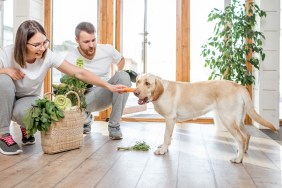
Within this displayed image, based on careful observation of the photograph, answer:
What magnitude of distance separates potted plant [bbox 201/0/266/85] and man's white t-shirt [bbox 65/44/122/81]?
1.32 metres

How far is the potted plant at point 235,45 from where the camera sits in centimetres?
412

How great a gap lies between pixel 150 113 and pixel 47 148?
2.81 meters

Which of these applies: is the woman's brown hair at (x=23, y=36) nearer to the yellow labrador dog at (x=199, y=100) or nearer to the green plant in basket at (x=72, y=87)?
the green plant in basket at (x=72, y=87)

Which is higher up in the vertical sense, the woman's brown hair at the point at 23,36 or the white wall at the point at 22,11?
the white wall at the point at 22,11

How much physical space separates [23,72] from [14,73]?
0.08 m

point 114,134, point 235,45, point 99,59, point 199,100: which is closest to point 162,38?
point 235,45

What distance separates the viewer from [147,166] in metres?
2.26

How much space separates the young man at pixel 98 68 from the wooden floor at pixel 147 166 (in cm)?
25

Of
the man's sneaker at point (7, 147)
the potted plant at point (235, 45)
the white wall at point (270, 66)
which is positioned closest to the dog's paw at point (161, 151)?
the man's sneaker at point (7, 147)

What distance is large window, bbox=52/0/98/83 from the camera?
195 inches

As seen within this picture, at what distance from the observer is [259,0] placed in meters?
4.36

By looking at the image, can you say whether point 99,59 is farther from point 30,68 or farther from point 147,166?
point 147,166

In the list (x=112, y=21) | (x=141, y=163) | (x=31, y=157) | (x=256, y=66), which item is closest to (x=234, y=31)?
(x=256, y=66)

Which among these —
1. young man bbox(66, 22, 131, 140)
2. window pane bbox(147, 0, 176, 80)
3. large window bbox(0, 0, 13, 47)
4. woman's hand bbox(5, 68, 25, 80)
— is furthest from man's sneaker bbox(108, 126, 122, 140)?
large window bbox(0, 0, 13, 47)
